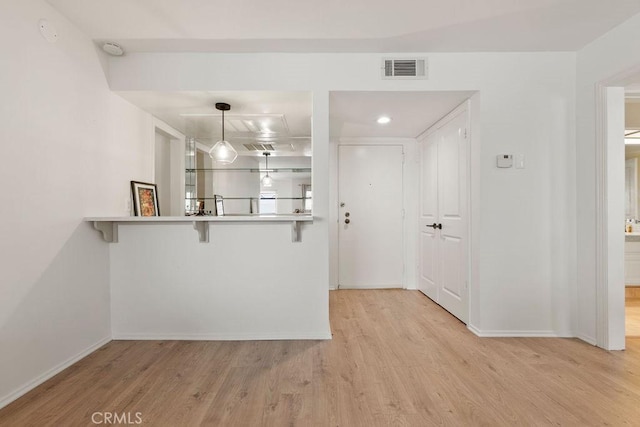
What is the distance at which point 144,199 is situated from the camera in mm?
2893

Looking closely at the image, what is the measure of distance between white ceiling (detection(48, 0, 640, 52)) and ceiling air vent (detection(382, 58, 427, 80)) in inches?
3.3

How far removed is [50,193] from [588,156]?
12.6 feet

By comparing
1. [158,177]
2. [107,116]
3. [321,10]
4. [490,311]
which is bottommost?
[490,311]

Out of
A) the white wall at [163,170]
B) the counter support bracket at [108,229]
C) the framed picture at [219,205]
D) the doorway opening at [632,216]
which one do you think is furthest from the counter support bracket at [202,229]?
the doorway opening at [632,216]

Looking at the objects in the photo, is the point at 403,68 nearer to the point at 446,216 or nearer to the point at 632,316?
the point at 446,216

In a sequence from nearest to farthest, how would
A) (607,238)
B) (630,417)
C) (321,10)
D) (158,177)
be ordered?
(630,417) → (321,10) → (607,238) → (158,177)

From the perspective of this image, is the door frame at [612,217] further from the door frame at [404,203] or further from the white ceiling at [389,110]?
the door frame at [404,203]

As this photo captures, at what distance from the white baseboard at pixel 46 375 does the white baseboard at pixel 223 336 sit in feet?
0.73

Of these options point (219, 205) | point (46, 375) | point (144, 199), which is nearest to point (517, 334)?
point (219, 205)

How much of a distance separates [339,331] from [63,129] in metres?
2.53

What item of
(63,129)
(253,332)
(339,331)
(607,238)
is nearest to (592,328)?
(607,238)

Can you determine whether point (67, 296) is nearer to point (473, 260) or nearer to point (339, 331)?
point (339, 331)

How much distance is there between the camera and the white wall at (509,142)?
2510 mm

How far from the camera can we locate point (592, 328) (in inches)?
93.3
